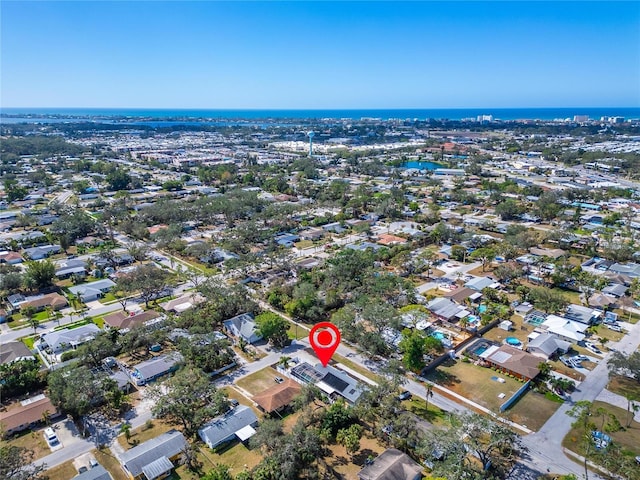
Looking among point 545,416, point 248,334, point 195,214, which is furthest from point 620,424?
point 195,214

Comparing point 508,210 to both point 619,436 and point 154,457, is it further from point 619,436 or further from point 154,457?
point 154,457

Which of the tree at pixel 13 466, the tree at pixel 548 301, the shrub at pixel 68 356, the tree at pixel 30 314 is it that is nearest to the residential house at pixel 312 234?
the tree at pixel 548 301

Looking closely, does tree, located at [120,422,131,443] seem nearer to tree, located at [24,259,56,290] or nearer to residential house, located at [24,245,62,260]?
tree, located at [24,259,56,290]

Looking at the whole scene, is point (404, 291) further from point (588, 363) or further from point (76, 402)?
point (76, 402)

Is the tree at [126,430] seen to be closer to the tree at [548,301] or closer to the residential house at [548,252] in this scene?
the tree at [548,301]

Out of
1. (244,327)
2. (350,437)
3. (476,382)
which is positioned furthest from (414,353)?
(244,327)

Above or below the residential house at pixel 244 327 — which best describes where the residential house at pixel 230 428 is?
below

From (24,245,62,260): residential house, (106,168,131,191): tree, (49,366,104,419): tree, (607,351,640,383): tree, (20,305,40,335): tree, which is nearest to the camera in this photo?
(49,366,104,419): tree

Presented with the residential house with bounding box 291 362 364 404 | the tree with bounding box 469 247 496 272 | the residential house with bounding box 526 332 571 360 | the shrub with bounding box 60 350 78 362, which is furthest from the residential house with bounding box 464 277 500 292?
the shrub with bounding box 60 350 78 362

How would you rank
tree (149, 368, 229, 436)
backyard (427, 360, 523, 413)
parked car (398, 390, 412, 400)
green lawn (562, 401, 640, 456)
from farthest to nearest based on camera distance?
backyard (427, 360, 523, 413) < parked car (398, 390, 412, 400) < tree (149, 368, 229, 436) < green lawn (562, 401, 640, 456)
